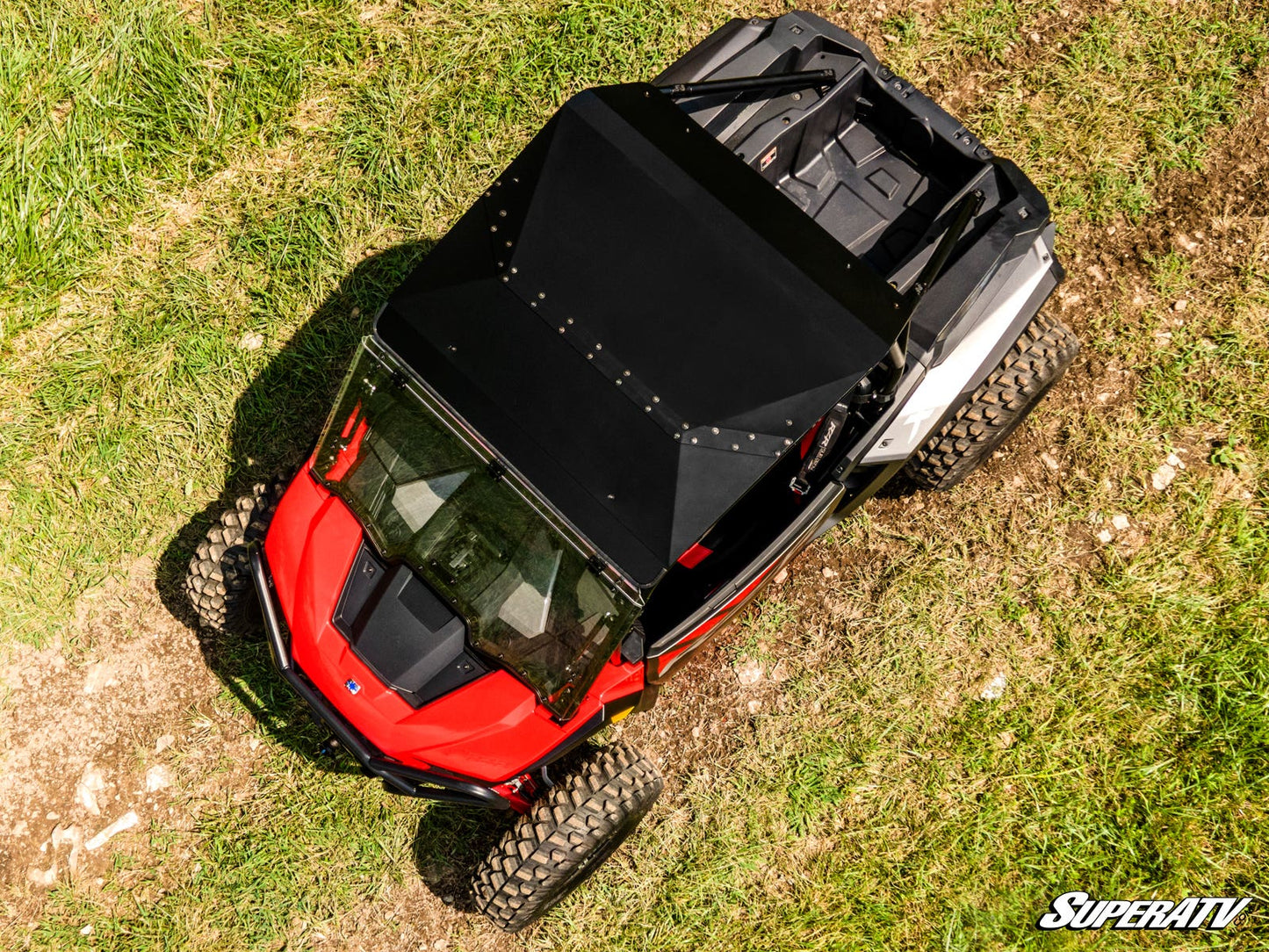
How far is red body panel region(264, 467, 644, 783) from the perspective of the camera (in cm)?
348

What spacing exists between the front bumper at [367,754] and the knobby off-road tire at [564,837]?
1.04ft

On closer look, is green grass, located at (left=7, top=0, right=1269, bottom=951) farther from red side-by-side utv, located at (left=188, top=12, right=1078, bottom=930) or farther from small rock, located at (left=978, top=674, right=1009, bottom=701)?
red side-by-side utv, located at (left=188, top=12, right=1078, bottom=930)

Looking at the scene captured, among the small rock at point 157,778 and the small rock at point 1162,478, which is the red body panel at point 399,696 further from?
the small rock at point 1162,478

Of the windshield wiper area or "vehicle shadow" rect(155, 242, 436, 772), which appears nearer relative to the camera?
the windshield wiper area

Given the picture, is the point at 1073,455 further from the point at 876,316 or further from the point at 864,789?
the point at 876,316

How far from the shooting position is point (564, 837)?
150 inches

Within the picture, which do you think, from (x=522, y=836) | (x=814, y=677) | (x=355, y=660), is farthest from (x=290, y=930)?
(x=814, y=677)

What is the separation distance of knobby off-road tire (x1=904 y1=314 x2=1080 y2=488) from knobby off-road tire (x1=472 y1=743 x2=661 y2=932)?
1.70 m

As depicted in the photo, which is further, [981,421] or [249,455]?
[249,455]

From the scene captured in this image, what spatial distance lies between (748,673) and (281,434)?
232cm

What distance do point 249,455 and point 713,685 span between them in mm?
2279

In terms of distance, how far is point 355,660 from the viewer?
139 inches

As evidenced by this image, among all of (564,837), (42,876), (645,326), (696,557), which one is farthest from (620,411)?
(42,876)

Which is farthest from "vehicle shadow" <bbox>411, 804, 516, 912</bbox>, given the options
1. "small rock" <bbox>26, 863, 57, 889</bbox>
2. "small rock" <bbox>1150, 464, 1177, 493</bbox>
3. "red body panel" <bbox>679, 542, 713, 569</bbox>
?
"small rock" <bbox>1150, 464, 1177, 493</bbox>
